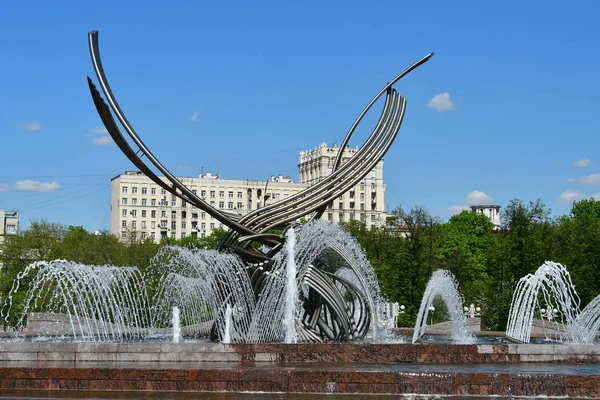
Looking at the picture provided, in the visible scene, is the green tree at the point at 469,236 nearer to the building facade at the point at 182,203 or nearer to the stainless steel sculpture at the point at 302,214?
the building facade at the point at 182,203

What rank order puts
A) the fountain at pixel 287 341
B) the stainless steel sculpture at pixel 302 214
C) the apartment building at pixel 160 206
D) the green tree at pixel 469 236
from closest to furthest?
the fountain at pixel 287 341
the stainless steel sculpture at pixel 302 214
the green tree at pixel 469 236
the apartment building at pixel 160 206

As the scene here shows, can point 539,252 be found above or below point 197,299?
above

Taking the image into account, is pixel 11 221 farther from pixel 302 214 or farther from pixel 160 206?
pixel 302 214

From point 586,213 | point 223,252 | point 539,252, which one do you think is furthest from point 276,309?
point 586,213

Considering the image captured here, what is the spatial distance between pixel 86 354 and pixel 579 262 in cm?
2651

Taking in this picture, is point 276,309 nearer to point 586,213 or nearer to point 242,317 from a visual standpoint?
point 242,317

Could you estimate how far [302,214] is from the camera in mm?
19266

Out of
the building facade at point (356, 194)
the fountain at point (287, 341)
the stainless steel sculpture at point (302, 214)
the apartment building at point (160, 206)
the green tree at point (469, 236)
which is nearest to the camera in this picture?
the fountain at point (287, 341)

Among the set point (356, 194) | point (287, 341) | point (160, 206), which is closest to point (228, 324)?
point (287, 341)

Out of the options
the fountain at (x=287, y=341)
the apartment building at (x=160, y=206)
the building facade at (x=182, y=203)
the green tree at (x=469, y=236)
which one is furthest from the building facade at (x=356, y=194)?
the fountain at (x=287, y=341)

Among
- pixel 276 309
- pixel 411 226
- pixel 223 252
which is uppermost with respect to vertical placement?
pixel 411 226

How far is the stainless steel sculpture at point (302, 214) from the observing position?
17.0 metres

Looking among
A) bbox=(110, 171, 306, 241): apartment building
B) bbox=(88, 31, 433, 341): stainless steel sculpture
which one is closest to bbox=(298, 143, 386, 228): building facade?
bbox=(110, 171, 306, 241): apartment building

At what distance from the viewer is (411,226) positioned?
4344 cm
